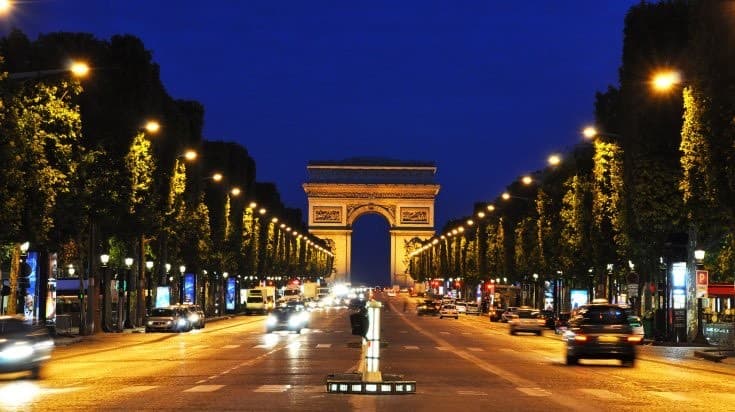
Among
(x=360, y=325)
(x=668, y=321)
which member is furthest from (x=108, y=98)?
(x=360, y=325)

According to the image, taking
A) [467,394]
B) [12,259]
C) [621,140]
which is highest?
[621,140]

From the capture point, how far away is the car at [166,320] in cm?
6175

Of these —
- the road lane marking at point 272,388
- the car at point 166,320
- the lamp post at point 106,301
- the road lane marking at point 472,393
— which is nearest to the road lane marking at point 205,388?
the road lane marking at point 272,388

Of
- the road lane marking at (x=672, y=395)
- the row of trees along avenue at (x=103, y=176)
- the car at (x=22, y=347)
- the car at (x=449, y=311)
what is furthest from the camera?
the car at (x=449, y=311)

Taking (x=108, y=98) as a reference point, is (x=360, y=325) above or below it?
below

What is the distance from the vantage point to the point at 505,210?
114 m

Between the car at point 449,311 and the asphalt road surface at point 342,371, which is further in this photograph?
the car at point 449,311

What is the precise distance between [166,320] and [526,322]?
758 inches

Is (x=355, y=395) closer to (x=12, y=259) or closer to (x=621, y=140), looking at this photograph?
(x=12, y=259)

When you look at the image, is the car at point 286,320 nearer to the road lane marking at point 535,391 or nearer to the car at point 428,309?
the road lane marking at point 535,391

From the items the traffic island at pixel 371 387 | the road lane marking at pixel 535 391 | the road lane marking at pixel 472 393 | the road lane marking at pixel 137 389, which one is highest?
the traffic island at pixel 371 387

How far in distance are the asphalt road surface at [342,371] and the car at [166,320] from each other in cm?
1624

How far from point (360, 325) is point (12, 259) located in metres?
31.1

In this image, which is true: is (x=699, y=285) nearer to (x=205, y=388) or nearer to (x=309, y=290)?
(x=205, y=388)
